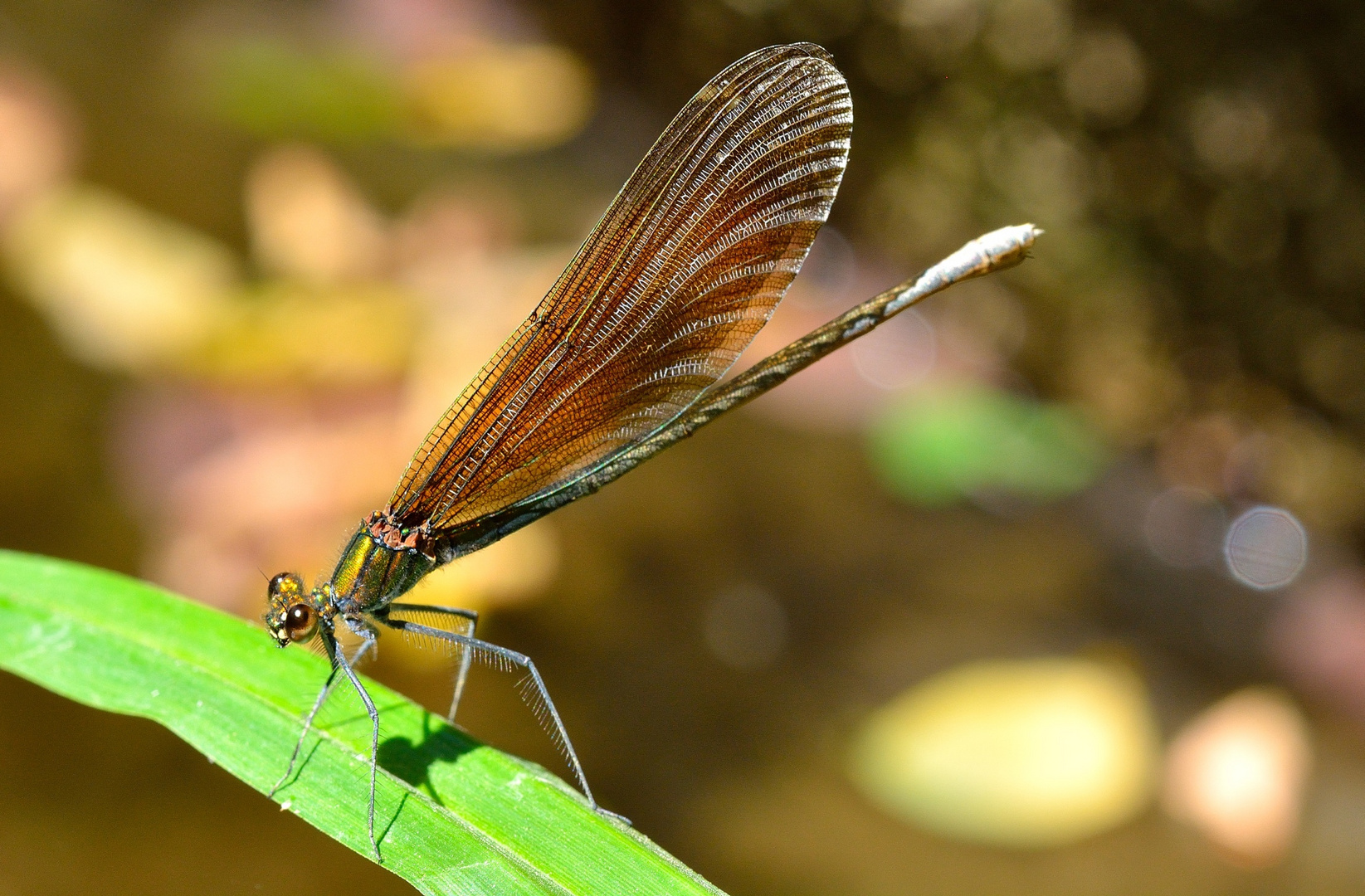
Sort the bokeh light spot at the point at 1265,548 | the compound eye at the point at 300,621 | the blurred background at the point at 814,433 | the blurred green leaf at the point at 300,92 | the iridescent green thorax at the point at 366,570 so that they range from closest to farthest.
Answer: the compound eye at the point at 300,621
the iridescent green thorax at the point at 366,570
the blurred background at the point at 814,433
the bokeh light spot at the point at 1265,548
the blurred green leaf at the point at 300,92

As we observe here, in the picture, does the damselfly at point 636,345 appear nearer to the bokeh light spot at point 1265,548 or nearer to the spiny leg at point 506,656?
the spiny leg at point 506,656

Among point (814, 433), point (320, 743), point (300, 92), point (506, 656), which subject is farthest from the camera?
point (300, 92)

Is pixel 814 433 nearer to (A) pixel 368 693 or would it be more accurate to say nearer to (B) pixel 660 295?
(B) pixel 660 295

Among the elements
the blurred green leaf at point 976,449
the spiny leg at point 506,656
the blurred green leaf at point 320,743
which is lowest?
the blurred green leaf at point 320,743

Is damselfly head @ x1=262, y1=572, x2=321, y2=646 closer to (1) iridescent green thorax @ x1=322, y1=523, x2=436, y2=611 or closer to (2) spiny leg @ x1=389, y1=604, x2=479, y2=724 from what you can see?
(1) iridescent green thorax @ x1=322, y1=523, x2=436, y2=611

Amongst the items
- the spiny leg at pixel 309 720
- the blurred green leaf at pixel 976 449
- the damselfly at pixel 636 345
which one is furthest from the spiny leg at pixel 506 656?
the blurred green leaf at pixel 976 449

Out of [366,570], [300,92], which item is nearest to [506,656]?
[366,570]

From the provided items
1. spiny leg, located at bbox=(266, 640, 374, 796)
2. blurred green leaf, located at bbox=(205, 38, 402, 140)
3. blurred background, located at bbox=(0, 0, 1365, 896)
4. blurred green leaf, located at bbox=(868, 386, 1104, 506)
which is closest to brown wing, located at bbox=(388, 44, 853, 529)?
spiny leg, located at bbox=(266, 640, 374, 796)

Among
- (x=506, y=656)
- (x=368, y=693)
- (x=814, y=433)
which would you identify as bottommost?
(x=368, y=693)
